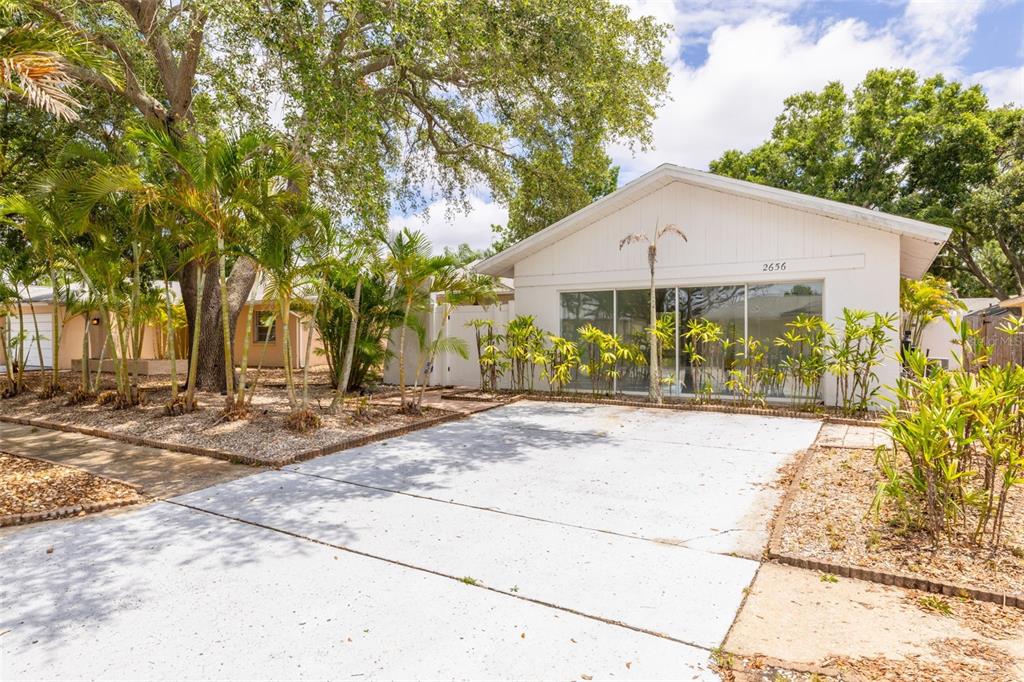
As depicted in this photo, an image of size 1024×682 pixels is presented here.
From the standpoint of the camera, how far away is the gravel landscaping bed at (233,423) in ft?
21.2

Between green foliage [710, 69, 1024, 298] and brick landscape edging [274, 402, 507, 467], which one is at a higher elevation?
green foliage [710, 69, 1024, 298]

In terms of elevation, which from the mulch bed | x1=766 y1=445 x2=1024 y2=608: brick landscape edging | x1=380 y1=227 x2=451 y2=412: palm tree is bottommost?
x1=766 y1=445 x2=1024 y2=608: brick landscape edging

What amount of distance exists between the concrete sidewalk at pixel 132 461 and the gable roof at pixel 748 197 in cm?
711

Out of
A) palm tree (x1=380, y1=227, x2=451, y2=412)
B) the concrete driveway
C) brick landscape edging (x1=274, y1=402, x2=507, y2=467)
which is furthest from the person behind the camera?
palm tree (x1=380, y1=227, x2=451, y2=412)

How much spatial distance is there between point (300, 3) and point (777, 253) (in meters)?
8.31

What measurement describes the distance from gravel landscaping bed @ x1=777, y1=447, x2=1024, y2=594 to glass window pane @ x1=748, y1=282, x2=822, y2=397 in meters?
4.95

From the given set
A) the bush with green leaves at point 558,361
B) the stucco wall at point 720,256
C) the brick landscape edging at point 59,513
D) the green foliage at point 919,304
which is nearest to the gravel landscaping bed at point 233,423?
the brick landscape edging at point 59,513

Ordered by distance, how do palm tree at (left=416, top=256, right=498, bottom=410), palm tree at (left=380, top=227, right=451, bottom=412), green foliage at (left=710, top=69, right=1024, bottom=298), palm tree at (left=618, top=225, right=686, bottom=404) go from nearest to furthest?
palm tree at (left=380, top=227, right=451, bottom=412), palm tree at (left=416, top=256, right=498, bottom=410), palm tree at (left=618, top=225, right=686, bottom=404), green foliage at (left=710, top=69, right=1024, bottom=298)

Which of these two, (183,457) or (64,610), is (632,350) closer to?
(183,457)

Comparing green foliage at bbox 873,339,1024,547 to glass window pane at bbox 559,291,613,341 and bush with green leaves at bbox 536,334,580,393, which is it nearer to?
bush with green leaves at bbox 536,334,580,393

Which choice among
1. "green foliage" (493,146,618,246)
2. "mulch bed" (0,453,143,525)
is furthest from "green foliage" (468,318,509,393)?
"mulch bed" (0,453,143,525)

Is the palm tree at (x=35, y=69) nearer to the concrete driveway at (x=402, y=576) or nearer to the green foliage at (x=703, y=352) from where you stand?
the concrete driveway at (x=402, y=576)

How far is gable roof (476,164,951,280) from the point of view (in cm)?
812

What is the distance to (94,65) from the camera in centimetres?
523
